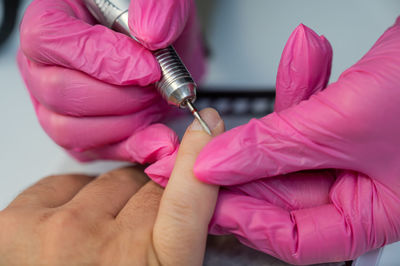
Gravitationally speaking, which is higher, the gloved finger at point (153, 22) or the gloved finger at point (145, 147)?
the gloved finger at point (153, 22)

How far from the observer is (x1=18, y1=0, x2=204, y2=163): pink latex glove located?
31.2 inches

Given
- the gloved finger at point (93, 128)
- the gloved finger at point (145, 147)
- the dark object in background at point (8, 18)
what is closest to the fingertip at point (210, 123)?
the gloved finger at point (145, 147)

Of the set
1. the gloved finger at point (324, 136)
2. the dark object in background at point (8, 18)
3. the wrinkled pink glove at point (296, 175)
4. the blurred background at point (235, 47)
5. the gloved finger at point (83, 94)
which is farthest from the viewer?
the dark object in background at point (8, 18)

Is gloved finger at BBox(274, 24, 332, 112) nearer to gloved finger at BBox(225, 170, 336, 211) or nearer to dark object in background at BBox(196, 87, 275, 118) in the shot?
gloved finger at BBox(225, 170, 336, 211)

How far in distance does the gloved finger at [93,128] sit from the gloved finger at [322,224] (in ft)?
1.19

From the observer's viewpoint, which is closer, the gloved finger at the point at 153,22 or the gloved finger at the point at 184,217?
the gloved finger at the point at 184,217

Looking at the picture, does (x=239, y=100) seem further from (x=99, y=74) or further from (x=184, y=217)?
(x=184, y=217)

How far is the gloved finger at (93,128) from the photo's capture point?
0.93 meters

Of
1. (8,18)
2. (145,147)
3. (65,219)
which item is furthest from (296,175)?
(8,18)

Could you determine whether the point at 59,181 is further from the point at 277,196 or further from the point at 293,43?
the point at 293,43

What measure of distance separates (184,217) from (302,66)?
1.35ft

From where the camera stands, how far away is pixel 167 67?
78cm

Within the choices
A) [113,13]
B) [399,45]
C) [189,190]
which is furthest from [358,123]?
[113,13]

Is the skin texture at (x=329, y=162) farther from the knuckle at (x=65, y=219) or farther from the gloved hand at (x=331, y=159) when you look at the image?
the knuckle at (x=65, y=219)
